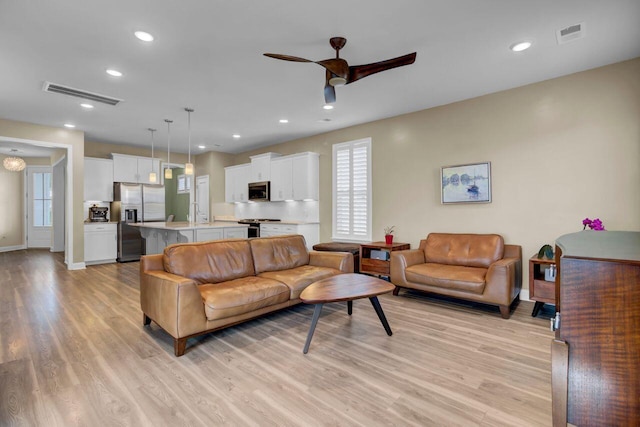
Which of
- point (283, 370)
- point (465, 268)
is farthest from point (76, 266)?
point (465, 268)

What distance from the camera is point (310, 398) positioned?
197cm

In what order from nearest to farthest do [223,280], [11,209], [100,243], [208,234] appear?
1. [223,280]
2. [208,234]
3. [100,243]
4. [11,209]

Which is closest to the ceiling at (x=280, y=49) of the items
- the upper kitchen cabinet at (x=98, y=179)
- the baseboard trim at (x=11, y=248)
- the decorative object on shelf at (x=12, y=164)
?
the upper kitchen cabinet at (x=98, y=179)

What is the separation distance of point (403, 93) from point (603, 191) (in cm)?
253

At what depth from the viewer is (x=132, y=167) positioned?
738 cm

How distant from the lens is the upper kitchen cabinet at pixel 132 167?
7.16 metres

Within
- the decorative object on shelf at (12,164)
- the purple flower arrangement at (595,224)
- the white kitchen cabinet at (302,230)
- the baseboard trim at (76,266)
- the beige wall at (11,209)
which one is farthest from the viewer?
the beige wall at (11,209)

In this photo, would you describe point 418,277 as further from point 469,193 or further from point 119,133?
point 119,133

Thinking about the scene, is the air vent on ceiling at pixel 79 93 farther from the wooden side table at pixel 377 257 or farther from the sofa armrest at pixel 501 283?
the sofa armrest at pixel 501 283

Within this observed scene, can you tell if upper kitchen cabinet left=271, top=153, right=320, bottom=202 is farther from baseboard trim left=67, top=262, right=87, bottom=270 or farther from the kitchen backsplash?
baseboard trim left=67, top=262, right=87, bottom=270

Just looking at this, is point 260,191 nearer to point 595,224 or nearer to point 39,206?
point 595,224

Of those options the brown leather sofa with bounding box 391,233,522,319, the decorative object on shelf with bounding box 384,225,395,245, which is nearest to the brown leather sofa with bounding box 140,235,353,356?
the brown leather sofa with bounding box 391,233,522,319

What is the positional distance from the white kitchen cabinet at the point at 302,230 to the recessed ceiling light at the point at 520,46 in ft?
14.1

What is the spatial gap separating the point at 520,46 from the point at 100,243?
7.99 meters
